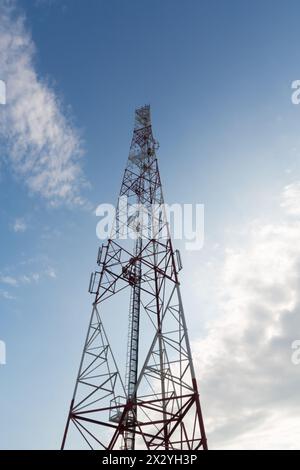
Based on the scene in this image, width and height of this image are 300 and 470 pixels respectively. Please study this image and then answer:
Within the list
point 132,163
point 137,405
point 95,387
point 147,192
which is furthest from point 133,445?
point 132,163

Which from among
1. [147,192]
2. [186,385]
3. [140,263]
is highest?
[147,192]

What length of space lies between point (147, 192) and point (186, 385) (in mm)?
15013

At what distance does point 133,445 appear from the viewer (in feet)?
57.1

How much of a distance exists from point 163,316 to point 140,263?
4337 mm

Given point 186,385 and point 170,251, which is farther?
point 170,251

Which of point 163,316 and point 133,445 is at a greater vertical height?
point 163,316

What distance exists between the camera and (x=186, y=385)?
57.2 feet

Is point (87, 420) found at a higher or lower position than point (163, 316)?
lower

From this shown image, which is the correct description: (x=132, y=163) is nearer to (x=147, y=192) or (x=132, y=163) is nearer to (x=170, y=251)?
(x=147, y=192)
